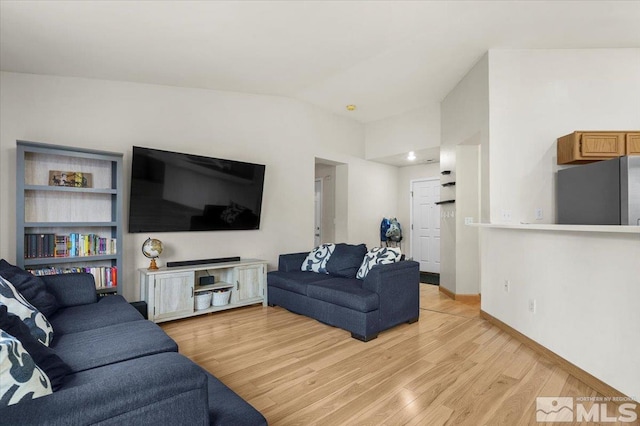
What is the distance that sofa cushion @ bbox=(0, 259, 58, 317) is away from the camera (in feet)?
7.54

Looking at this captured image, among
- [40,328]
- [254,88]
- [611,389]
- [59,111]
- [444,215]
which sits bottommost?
[611,389]

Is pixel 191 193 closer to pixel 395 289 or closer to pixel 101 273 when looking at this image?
pixel 101 273

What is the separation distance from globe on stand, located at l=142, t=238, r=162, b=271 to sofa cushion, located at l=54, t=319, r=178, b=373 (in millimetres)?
1425

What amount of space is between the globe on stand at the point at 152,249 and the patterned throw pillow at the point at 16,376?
2620 millimetres

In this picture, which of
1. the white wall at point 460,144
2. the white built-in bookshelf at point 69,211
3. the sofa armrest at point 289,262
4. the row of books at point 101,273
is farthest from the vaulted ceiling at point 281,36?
the sofa armrest at point 289,262

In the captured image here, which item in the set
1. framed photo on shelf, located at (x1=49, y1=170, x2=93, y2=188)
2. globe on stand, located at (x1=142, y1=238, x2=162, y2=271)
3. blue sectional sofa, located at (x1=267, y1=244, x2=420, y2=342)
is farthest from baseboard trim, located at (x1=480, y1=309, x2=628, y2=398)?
framed photo on shelf, located at (x1=49, y1=170, x2=93, y2=188)

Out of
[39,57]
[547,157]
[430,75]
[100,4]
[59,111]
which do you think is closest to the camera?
[100,4]

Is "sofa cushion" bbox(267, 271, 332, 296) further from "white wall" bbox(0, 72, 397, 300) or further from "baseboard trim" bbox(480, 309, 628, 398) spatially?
"baseboard trim" bbox(480, 309, 628, 398)

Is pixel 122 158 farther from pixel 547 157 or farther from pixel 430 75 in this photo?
pixel 547 157

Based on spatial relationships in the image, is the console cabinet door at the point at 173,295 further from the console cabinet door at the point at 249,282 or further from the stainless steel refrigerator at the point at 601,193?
the stainless steel refrigerator at the point at 601,193

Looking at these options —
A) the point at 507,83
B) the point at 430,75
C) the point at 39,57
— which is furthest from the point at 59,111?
the point at 507,83

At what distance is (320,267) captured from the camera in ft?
14.0

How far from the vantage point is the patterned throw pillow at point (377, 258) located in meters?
3.57

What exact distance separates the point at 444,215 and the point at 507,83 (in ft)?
6.85
